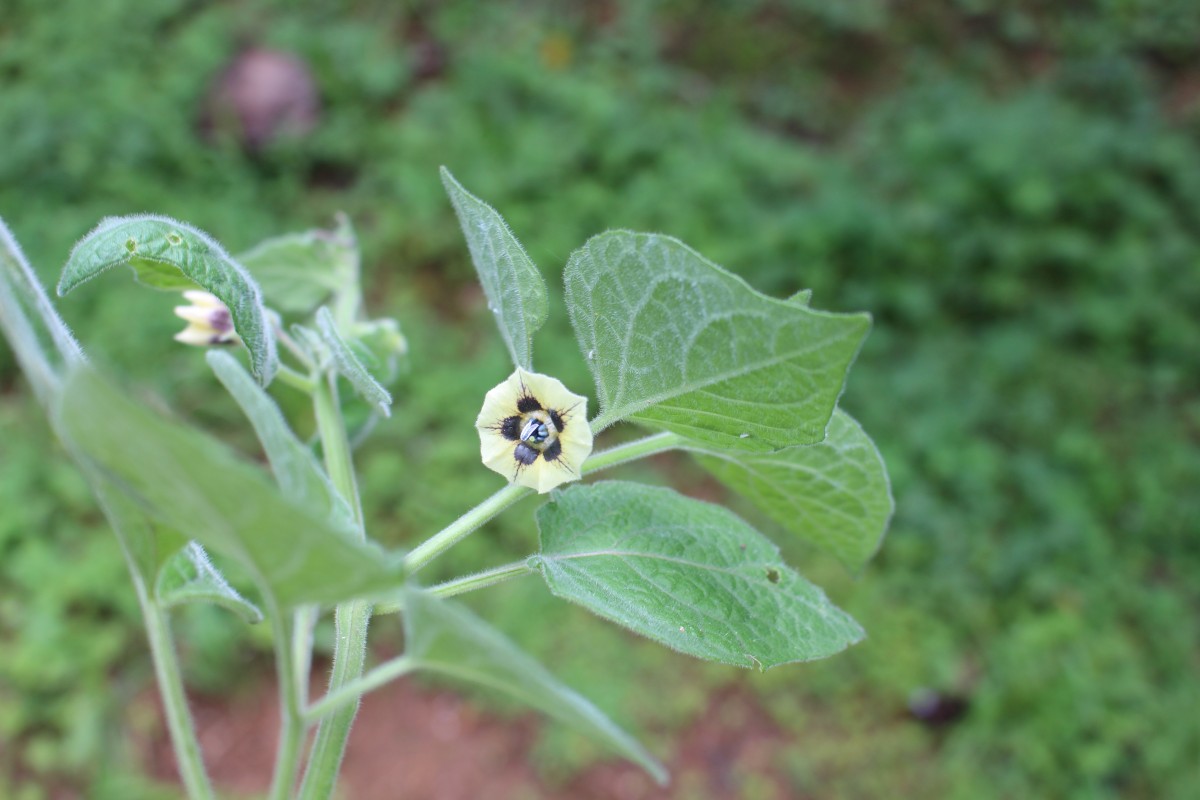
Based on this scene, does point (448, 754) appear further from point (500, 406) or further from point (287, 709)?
point (287, 709)

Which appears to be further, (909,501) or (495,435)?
(909,501)

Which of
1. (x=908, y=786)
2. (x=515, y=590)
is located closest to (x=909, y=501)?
(x=908, y=786)

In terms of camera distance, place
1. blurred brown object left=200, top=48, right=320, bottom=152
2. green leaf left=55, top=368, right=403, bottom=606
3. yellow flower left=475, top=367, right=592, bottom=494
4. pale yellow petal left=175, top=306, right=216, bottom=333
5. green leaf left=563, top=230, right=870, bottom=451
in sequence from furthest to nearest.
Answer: blurred brown object left=200, top=48, right=320, bottom=152
pale yellow petal left=175, top=306, right=216, bottom=333
yellow flower left=475, top=367, right=592, bottom=494
green leaf left=563, top=230, right=870, bottom=451
green leaf left=55, top=368, right=403, bottom=606

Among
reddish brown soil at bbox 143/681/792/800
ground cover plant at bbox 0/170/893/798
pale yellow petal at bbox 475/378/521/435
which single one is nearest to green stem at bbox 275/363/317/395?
ground cover plant at bbox 0/170/893/798

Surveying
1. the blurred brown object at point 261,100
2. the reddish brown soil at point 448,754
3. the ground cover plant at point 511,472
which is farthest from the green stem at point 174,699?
the blurred brown object at point 261,100

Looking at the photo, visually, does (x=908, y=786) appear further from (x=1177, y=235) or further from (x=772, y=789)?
(x=1177, y=235)

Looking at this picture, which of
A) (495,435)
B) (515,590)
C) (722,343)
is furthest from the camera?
(515,590)

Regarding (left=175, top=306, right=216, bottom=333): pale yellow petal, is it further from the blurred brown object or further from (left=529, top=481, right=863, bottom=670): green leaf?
the blurred brown object
